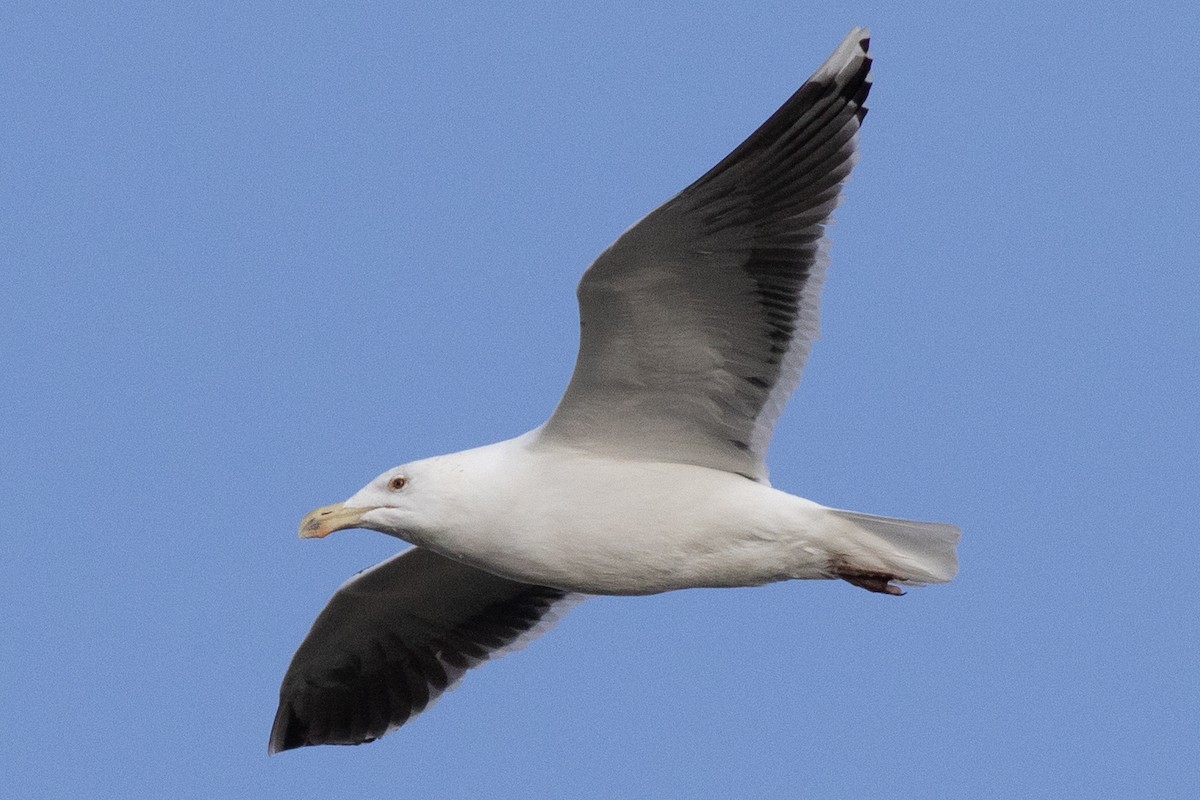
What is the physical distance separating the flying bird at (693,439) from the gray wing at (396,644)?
1.71m

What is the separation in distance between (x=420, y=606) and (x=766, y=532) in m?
2.97

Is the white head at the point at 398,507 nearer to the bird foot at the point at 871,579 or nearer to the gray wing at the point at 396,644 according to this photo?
the gray wing at the point at 396,644

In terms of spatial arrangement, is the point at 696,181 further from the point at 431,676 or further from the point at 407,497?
the point at 431,676

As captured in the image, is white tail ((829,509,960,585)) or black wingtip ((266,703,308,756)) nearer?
white tail ((829,509,960,585))

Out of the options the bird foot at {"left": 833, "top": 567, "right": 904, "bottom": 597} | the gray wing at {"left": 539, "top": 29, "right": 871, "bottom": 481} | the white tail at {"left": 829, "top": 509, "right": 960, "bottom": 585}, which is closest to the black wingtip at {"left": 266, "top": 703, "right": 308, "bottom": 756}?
the gray wing at {"left": 539, "top": 29, "right": 871, "bottom": 481}

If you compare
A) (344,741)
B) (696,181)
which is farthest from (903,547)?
(344,741)

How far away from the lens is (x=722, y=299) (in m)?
10.1

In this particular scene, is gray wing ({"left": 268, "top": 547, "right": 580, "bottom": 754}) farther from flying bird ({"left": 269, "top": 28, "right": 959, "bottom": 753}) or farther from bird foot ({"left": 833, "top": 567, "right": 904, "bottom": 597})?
bird foot ({"left": 833, "top": 567, "right": 904, "bottom": 597})

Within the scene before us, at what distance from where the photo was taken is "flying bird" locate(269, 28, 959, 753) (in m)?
9.81

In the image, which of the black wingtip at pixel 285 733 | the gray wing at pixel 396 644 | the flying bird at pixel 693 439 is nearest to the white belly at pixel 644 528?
the flying bird at pixel 693 439

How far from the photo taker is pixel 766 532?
34.0ft

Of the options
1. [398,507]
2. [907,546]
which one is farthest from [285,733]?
[907,546]

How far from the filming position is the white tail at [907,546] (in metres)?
10.3

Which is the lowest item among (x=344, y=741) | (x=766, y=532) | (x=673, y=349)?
Answer: (x=344, y=741)
